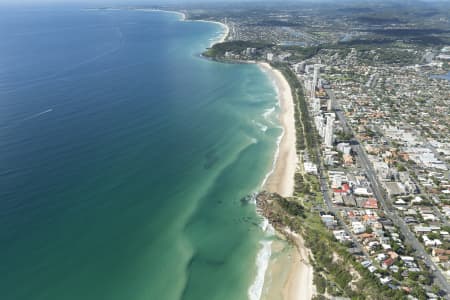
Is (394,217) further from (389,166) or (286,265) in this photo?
(286,265)

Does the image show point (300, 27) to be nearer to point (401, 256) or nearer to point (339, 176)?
point (339, 176)

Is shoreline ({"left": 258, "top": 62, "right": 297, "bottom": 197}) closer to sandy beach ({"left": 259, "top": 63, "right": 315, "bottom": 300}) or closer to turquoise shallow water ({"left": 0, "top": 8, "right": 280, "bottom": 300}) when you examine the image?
sandy beach ({"left": 259, "top": 63, "right": 315, "bottom": 300})

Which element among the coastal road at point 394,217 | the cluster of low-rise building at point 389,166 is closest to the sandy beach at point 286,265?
the cluster of low-rise building at point 389,166

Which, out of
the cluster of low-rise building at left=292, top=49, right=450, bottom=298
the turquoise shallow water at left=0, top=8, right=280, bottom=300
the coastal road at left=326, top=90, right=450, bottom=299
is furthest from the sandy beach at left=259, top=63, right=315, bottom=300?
the coastal road at left=326, top=90, right=450, bottom=299

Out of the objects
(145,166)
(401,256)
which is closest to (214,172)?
(145,166)

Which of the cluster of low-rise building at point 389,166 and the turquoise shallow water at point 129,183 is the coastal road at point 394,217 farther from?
the turquoise shallow water at point 129,183

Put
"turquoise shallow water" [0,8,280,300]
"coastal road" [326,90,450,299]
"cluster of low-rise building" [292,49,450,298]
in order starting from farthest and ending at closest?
"cluster of low-rise building" [292,49,450,298] → "turquoise shallow water" [0,8,280,300] → "coastal road" [326,90,450,299]

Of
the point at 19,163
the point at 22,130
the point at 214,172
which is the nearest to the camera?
the point at 19,163

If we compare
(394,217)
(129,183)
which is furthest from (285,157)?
(129,183)

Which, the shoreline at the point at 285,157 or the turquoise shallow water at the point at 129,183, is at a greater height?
the turquoise shallow water at the point at 129,183
